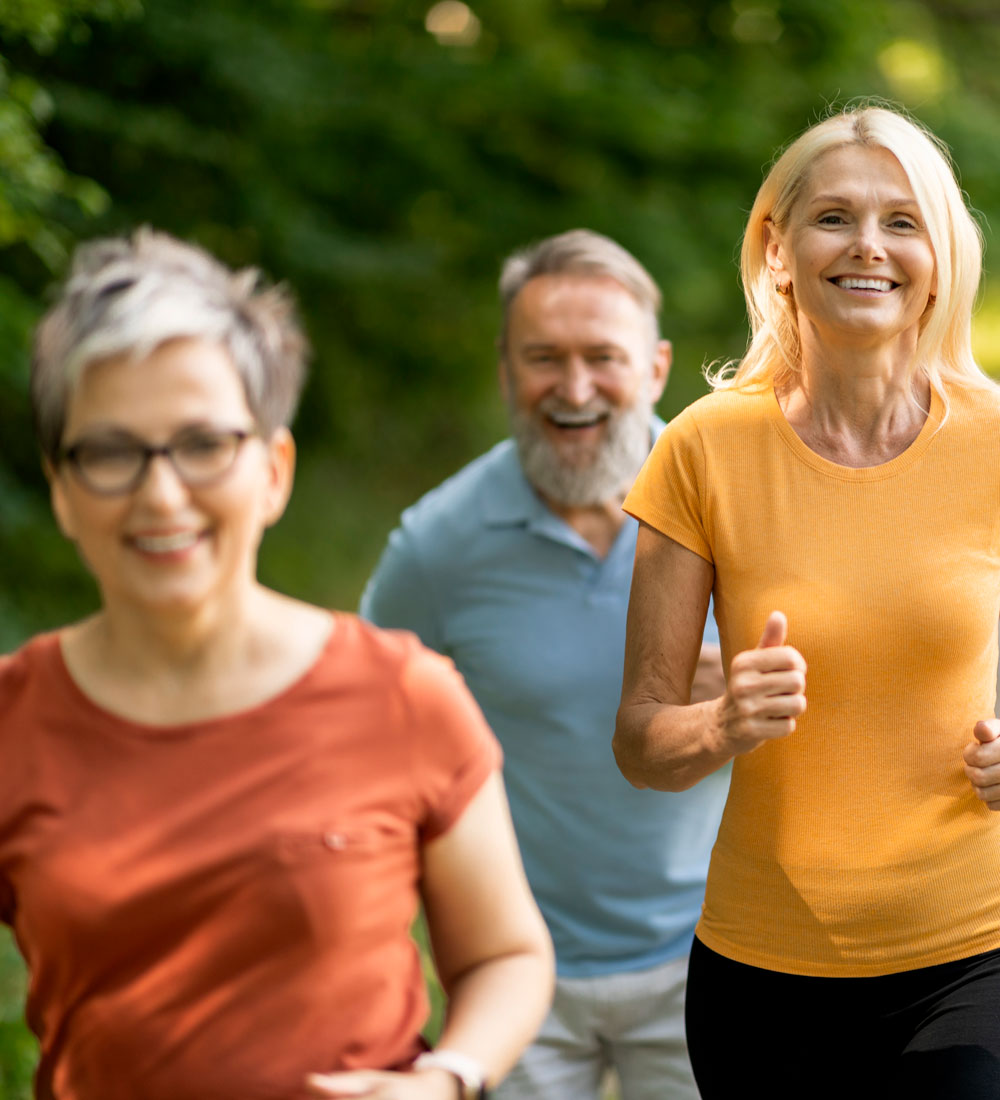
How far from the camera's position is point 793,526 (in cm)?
256

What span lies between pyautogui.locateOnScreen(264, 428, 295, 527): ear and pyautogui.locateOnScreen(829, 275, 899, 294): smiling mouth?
1065 mm

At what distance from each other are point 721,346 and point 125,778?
13.8 meters

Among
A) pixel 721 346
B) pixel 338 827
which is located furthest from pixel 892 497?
pixel 721 346

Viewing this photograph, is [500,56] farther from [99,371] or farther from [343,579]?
[99,371]

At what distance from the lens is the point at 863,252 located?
2.59 metres

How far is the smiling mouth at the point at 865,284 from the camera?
8.55 feet

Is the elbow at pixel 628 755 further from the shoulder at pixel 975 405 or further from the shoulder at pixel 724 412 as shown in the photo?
the shoulder at pixel 975 405

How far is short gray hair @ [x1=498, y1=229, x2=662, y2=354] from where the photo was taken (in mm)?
3824

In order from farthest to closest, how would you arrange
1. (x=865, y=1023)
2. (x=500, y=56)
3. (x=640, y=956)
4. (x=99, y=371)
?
1. (x=500, y=56)
2. (x=640, y=956)
3. (x=865, y=1023)
4. (x=99, y=371)

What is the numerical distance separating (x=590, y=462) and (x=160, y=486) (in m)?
2.00

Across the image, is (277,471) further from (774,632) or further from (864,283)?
(864,283)

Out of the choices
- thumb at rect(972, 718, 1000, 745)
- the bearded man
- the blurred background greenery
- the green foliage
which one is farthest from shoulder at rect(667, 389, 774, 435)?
the blurred background greenery

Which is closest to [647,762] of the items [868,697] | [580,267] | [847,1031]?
[868,697]

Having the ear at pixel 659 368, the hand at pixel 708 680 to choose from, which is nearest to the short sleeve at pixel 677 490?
the hand at pixel 708 680
